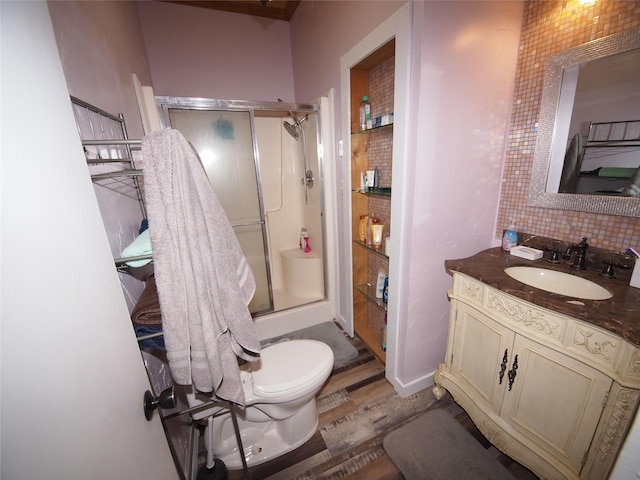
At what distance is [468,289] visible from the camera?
4.12 feet

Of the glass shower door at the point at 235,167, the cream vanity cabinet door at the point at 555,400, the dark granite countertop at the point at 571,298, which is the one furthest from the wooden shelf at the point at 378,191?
the cream vanity cabinet door at the point at 555,400

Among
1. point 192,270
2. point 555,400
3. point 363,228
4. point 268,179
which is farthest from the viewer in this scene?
point 268,179

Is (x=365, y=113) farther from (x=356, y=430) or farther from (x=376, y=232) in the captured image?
(x=356, y=430)

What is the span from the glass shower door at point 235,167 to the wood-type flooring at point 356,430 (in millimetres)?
995

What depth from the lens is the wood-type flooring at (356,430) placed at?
123cm

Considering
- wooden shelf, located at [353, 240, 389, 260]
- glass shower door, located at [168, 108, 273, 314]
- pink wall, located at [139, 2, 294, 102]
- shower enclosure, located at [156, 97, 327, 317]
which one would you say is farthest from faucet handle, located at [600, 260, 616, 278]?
pink wall, located at [139, 2, 294, 102]

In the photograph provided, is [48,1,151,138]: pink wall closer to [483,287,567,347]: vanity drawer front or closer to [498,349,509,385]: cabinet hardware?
[483,287,567,347]: vanity drawer front

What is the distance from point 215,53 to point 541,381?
10.2 ft

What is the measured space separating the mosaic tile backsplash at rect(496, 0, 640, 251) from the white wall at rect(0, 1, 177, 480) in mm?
1781

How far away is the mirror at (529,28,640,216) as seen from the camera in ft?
3.30

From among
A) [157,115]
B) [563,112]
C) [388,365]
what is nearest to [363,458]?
[388,365]

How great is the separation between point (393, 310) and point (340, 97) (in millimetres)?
1447

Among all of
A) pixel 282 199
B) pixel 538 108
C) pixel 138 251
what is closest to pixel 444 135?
pixel 538 108

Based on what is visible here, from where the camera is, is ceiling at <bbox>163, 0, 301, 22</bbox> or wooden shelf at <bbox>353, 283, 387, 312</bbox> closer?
wooden shelf at <bbox>353, 283, 387, 312</bbox>
